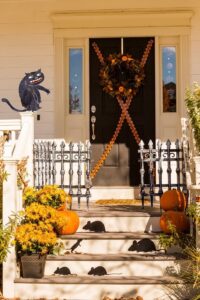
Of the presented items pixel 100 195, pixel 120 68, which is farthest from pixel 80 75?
pixel 100 195

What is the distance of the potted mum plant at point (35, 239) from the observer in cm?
562

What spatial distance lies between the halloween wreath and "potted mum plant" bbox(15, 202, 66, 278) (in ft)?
12.4

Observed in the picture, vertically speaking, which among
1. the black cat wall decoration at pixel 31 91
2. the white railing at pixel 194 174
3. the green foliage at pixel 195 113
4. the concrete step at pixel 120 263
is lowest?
the concrete step at pixel 120 263

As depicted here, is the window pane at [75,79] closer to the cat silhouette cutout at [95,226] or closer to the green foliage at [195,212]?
the cat silhouette cutout at [95,226]

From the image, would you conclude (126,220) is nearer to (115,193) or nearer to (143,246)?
(143,246)

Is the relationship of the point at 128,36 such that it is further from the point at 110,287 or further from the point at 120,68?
the point at 110,287

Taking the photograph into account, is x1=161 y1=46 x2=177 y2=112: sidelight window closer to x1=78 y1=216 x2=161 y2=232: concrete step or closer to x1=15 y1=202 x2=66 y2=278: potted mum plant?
x1=78 y1=216 x2=161 y2=232: concrete step

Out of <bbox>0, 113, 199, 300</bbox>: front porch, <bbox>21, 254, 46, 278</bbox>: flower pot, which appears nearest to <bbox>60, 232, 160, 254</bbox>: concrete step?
<bbox>0, 113, 199, 300</bbox>: front porch

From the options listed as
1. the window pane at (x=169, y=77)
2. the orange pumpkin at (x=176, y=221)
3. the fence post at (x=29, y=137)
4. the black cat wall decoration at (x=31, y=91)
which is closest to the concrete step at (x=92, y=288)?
the orange pumpkin at (x=176, y=221)

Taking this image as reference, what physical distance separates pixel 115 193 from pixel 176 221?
286 cm

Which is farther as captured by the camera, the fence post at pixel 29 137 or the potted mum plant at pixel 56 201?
the fence post at pixel 29 137

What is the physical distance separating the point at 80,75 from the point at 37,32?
1065mm

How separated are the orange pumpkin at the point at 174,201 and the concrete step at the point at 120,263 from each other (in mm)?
792

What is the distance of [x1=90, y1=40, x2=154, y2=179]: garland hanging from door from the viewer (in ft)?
30.0
